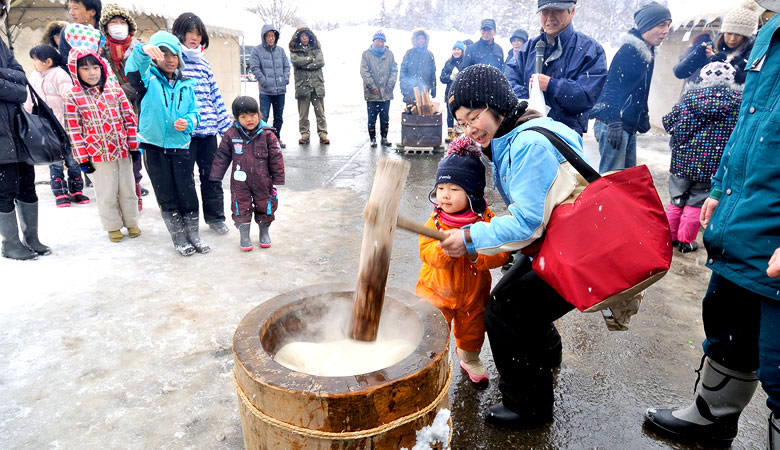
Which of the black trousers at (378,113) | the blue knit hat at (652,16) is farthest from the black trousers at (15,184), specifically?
the black trousers at (378,113)

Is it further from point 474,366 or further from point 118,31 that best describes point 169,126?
point 474,366

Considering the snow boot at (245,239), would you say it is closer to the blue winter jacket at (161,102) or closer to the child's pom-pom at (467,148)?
the blue winter jacket at (161,102)

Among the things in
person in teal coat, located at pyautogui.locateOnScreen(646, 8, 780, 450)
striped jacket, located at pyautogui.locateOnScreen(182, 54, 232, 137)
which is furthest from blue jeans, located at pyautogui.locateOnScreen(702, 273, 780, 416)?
striped jacket, located at pyautogui.locateOnScreen(182, 54, 232, 137)

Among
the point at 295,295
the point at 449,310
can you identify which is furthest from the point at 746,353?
the point at 295,295

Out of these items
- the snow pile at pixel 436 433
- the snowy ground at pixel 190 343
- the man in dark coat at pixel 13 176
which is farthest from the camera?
the man in dark coat at pixel 13 176

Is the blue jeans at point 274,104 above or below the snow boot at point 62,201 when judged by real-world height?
above

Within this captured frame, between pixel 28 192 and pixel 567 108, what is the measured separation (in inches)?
185

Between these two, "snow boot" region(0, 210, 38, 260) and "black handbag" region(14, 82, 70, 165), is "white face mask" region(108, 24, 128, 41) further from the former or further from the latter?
"snow boot" region(0, 210, 38, 260)

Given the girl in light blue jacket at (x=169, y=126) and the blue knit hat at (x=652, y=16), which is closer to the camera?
the girl in light blue jacket at (x=169, y=126)

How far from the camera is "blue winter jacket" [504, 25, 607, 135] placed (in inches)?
137

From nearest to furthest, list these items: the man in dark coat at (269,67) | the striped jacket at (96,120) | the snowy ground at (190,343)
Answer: the snowy ground at (190,343) < the striped jacket at (96,120) < the man in dark coat at (269,67)

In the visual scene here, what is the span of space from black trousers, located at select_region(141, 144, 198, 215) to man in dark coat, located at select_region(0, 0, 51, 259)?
98cm

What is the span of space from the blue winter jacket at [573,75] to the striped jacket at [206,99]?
10.2 feet

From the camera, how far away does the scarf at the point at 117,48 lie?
4.98m
